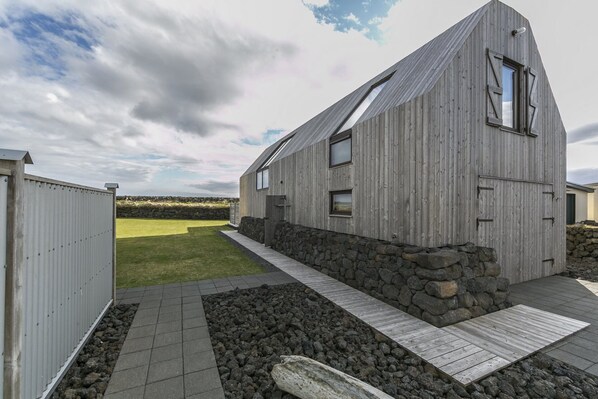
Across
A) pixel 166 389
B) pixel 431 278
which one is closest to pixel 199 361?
pixel 166 389

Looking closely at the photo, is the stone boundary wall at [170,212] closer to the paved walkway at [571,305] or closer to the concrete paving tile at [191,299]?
the concrete paving tile at [191,299]

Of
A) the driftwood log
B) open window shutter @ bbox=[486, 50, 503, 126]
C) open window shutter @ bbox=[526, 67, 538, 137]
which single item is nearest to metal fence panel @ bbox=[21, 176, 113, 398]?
the driftwood log

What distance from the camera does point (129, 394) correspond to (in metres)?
2.36

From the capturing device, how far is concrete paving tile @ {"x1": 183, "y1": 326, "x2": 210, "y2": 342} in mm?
3389

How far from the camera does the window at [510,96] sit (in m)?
5.61

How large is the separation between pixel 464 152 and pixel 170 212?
84.8 feet

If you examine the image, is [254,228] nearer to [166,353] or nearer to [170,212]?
[166,353]

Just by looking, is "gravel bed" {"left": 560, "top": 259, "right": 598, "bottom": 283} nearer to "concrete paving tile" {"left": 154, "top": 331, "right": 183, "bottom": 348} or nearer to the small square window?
the small square window

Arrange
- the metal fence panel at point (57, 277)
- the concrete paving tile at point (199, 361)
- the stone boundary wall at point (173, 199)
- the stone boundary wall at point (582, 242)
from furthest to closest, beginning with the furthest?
the stone boundary wall at point (173, 199), the stone boundary wall at point (582, 242), the concrete paving tile at point (199, 361), the metal fence panel at point (57, 277)

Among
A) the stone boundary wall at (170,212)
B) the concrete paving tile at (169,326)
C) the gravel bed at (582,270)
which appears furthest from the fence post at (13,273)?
the stone boundary wall at (170,212)

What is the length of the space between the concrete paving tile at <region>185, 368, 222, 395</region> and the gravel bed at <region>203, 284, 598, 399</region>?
76 millimetres

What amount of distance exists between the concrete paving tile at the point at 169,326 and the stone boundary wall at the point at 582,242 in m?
12.0

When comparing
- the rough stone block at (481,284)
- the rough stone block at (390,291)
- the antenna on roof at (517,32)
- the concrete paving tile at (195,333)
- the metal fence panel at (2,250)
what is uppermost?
the antenna on roof at (517,32)

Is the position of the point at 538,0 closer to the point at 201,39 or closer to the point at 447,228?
the point at 447,228
